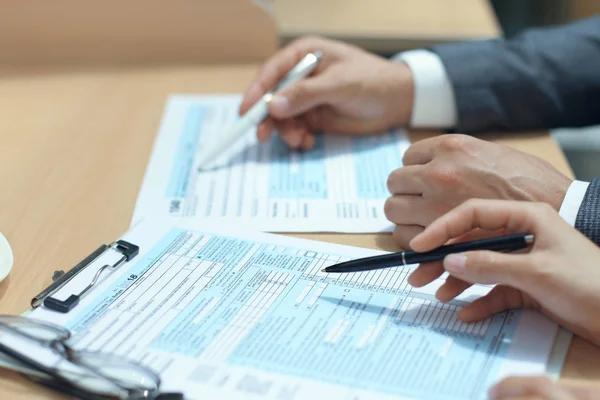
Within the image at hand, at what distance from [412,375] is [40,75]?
3.02ft

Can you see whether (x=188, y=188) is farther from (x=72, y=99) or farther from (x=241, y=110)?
(x=72, y=99)

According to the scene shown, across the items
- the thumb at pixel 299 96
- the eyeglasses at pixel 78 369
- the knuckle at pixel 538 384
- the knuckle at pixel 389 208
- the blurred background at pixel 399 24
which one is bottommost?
the blurred background at pixel 399 24

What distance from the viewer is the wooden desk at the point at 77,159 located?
727mm

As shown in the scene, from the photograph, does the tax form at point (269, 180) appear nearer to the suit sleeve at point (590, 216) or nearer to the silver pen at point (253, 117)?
the silver pen at point (253, 117)

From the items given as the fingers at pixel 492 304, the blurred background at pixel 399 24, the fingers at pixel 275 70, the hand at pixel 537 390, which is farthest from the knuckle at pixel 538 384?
the blurred background at pixel 399 24

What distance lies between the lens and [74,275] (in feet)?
2.19

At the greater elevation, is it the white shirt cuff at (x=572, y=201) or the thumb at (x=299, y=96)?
the thumb at (x=299, y=96)

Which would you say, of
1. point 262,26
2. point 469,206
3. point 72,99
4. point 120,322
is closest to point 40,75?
point 72,99

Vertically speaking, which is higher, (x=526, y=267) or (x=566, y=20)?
(x=526, y=267)

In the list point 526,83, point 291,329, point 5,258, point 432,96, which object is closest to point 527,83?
point 526,83

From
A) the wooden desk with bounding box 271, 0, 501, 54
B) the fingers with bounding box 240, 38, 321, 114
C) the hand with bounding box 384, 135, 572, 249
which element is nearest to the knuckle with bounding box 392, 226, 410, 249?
the hand with bounding box 384, 135, 572, 249

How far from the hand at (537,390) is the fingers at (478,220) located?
0.46ft

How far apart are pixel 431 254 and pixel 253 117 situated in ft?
1.45

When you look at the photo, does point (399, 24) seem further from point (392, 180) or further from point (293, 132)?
point (392, 180)
